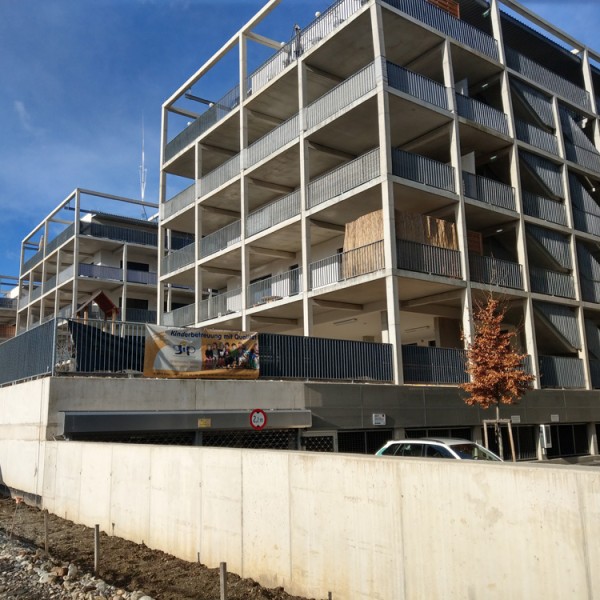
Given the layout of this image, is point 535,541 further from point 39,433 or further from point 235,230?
point 235,230

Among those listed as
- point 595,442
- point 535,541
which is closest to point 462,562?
point 535,541

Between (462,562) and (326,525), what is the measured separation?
63.0 inches

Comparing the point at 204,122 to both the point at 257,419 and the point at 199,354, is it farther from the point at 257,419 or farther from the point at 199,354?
the point at 257,419

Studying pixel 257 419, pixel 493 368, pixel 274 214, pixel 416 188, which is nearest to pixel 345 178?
pixel 416 188

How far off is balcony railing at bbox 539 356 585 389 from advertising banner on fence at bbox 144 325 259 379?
496 inches

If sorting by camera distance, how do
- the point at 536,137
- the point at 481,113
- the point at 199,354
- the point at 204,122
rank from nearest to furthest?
the point at 199,354 < the point at 481,113 < the point at 536,137 < the point at 204,122

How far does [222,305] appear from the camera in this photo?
1120 inches

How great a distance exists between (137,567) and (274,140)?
20.2m

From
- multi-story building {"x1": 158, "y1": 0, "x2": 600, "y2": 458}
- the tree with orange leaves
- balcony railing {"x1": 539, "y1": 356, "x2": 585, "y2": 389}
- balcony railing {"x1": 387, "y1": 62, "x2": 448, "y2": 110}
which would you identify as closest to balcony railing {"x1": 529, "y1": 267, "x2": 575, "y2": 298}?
multi-story building {"x1": 158, "y1": 0, "x2": 600, "y2": 458}

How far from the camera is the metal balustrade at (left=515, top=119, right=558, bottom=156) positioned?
25.3 m

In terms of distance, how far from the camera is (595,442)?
24.9m

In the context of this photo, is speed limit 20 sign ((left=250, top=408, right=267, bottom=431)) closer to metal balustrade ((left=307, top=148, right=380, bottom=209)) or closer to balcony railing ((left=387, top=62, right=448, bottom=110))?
metal balustrade ((left=307, top=148, right=380, bottom=209))

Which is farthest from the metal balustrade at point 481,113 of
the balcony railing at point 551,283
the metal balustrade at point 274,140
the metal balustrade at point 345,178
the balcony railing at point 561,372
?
the balcony railing at point 561,372

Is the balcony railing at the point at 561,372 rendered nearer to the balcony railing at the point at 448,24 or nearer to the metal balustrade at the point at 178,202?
the balcony railing at the point at 448,24
